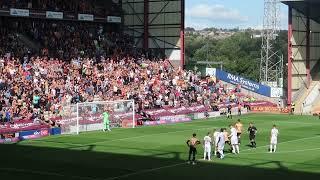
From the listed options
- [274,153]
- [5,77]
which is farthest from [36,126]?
[274,153]

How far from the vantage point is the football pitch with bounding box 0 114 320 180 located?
2712 centimetres

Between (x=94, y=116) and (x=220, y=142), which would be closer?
(x=220, y=142)

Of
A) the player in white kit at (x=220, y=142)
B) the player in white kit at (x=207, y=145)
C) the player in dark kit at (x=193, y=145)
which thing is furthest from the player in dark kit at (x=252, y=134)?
the player in dark kit at (x=193, y=145)

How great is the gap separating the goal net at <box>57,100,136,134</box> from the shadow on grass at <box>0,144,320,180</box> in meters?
12.2

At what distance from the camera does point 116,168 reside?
28812 millimetres

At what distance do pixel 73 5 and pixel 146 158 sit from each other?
36.0 meters

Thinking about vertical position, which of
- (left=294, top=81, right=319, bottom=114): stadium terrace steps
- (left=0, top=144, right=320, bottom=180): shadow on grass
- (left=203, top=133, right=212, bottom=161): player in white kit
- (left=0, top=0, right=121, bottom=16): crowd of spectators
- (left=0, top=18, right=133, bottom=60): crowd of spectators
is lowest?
(left=0, top=144, right=320, bottom=180): shadow on grass

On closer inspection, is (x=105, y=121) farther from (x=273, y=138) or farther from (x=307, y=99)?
(x=307, y=99)

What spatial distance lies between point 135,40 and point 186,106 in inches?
568

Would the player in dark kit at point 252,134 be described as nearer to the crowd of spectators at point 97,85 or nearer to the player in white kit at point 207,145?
the player in white kit at point 207,145

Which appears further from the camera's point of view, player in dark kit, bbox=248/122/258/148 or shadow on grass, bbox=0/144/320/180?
player in dark kit, bbox=248/122/258/148

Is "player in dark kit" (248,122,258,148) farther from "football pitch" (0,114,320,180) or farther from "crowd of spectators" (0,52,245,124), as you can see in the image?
"crowd of spectators" (0,52,245,124)

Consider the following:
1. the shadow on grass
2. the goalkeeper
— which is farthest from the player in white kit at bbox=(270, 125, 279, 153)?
the goalkeeper

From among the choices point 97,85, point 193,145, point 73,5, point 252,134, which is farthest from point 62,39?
point 193,145
